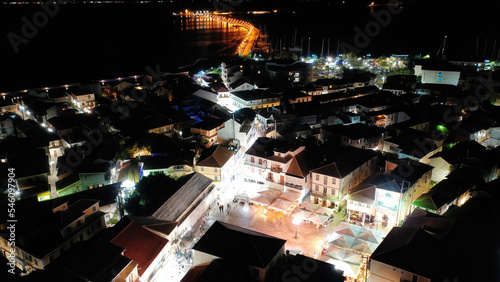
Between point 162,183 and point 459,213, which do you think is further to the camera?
point 162,183

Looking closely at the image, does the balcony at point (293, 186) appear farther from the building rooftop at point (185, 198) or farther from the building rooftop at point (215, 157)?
the building rooftop at point (185, 198)

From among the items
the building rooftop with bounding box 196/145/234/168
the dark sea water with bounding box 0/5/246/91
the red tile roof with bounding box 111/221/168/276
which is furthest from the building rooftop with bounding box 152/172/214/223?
the dark sea water with bounding box 0/5/246/91

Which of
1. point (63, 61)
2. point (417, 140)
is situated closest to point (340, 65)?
point (417, 140)

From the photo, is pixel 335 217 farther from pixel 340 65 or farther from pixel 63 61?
pixel 63 61

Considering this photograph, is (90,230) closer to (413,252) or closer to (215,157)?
(215,157)

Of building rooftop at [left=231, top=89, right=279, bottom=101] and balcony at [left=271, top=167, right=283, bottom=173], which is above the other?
building rooftop at [left=231, top=89, right=279, bottom=101]

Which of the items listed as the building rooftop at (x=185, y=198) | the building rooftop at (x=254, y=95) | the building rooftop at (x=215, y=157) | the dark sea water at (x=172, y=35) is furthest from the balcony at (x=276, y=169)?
the dark sea water at (x=172, y=35)

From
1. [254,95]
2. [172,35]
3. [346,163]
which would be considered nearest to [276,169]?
[346,163]

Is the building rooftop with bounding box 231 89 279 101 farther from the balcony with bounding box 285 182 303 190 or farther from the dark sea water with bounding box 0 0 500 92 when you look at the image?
the dark sea water with bounding box 0 0 500 92
